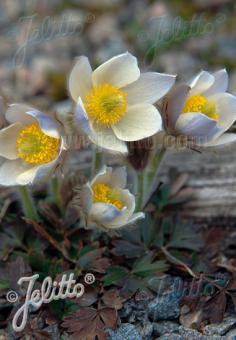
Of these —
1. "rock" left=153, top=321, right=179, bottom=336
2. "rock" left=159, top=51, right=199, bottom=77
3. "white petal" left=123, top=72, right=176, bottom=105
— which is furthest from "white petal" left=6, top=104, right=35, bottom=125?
"rock" left=159, top=51, right=199, bottom=77

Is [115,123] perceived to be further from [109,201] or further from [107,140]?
[109,201]

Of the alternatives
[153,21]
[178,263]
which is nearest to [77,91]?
[178,263]

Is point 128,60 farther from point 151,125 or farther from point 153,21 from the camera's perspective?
point 153,21

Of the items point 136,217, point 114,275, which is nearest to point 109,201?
point 136,217

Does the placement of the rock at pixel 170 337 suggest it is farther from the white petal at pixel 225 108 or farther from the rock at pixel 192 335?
the white petal at pixel 225 108

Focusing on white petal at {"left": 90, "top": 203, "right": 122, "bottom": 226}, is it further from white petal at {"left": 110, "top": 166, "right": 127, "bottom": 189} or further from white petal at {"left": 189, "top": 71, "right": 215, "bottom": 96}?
white petal at {"left": 189, "top": 71, "right": 215, "bottom": 96}

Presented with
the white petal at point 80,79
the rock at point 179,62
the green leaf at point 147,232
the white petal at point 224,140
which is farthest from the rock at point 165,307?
the rock at point 179,62
